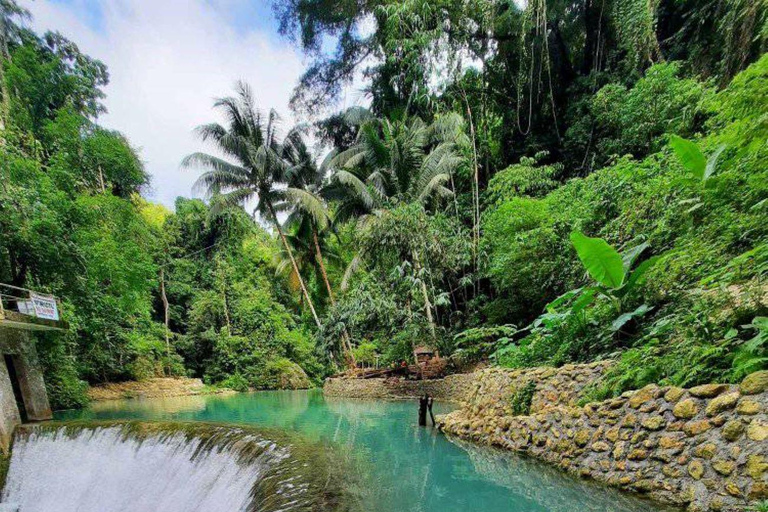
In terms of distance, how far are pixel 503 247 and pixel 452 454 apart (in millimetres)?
6210

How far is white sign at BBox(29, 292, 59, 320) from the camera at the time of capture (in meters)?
8.49

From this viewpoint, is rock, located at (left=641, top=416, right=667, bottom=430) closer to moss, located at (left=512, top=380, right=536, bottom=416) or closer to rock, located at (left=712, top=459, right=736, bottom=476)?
rock, located at (left=712, top=459, right=736, bottom=476)

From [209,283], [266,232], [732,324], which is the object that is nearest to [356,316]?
[732,324]

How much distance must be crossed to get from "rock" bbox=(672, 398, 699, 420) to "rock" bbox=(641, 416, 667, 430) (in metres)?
0.15

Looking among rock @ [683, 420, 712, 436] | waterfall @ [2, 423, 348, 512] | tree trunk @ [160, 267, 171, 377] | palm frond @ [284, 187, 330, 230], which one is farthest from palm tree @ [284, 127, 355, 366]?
rock @ [683, 420, 712, 436]

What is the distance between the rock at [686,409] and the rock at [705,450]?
249 millimetres

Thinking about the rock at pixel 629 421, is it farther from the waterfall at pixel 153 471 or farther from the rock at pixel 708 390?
the waterfall at pixel 153 471

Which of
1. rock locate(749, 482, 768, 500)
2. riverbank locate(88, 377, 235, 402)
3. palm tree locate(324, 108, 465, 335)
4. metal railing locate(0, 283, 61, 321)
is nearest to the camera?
rock locate(749, 482, 768, 500)

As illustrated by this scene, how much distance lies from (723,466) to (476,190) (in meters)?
11.2

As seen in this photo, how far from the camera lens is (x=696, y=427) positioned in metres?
3.26

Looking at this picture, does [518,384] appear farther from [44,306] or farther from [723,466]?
[44,306]

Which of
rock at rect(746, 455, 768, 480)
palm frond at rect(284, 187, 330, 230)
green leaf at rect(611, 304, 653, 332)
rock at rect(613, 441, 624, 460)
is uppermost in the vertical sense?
palm frond at rect(284, 187, 330, 230)

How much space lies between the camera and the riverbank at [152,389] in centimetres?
1597

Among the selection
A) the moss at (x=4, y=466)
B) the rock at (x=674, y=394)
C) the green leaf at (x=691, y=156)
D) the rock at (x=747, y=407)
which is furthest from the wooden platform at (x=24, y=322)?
the green leaf at (x=691, y=156)
